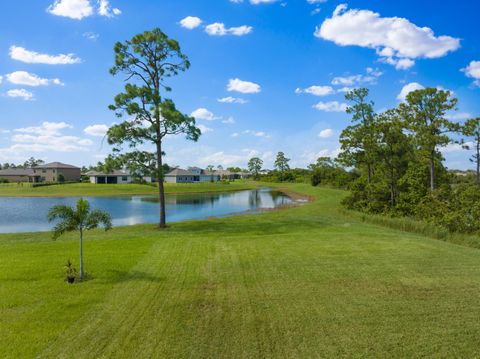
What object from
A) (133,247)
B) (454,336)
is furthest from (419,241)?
(133,247)

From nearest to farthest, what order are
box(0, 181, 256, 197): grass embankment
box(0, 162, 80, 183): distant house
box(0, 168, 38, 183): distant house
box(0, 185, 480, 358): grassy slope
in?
box(0, 185, 480, 358): grassy slope
box(0, 181, 256, 197): grass embankment
box(0, 162, 80, 183): distant house
box(0, 168, 38, 183): distant house

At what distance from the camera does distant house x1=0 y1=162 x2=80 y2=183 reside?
77812 mm

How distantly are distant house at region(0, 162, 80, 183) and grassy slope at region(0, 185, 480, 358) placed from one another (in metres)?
75.9

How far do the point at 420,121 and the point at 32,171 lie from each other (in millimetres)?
92498

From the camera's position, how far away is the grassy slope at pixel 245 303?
205 inches

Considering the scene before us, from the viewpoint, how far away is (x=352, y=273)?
29.1ft

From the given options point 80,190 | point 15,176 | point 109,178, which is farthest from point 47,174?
point 80,190

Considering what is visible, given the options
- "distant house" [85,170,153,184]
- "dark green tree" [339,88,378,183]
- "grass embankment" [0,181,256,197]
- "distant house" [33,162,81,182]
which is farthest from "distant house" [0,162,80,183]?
"dark green tree" [339,88,378,183]

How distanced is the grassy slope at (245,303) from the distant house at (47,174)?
7589 cm

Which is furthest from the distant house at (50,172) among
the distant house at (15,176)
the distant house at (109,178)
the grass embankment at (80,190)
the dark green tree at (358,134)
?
the dark green tree at (358,134)

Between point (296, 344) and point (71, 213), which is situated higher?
Answer: point (71, 213)

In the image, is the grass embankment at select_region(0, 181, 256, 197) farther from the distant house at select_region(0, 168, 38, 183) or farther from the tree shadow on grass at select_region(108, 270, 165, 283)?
the tree shadow on grass at select_region(108, 270, 165, 283)

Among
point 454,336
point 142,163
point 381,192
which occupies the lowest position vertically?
point 454,336

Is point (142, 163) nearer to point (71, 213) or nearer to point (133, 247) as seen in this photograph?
point (133, 247)
